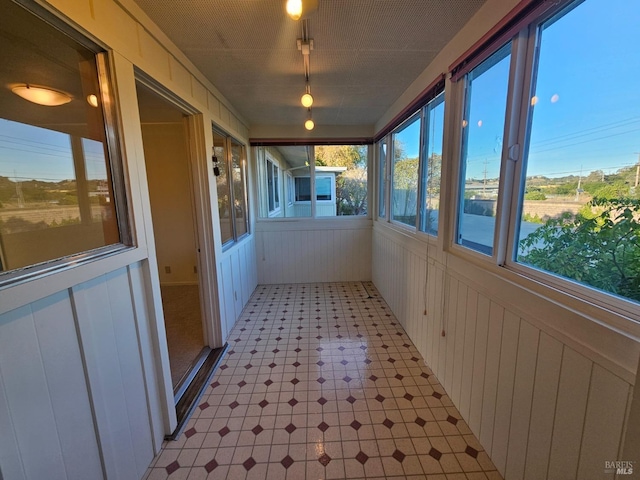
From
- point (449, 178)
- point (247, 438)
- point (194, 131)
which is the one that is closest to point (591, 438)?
point (449, 178)

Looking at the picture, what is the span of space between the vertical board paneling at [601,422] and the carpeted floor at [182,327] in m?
2.30

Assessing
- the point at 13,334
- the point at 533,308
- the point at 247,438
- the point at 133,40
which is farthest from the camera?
the point at 247,438

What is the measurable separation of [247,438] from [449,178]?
82.9 inches

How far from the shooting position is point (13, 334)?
2.64 feet

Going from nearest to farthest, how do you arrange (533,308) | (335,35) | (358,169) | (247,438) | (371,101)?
(533,308) < (247,438) < (335,35) < (371,101) < (358,169)

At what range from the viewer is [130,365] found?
1294mm

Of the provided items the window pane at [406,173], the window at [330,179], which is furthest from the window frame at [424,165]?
the window at [330,179]

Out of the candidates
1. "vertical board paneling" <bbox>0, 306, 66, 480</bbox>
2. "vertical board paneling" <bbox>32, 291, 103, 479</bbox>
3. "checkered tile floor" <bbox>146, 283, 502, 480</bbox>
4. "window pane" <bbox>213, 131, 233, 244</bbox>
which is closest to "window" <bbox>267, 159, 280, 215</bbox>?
"window pane" <bbox>213, 131, 233, 244</bbox>

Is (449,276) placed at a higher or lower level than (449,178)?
lower

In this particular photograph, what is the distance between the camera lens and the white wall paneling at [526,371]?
851 mm

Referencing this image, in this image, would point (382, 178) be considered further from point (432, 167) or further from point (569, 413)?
point (569, 413)

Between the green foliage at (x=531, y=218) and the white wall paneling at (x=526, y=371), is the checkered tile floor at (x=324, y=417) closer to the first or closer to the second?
the white wall paneling at (x=526, y=371)

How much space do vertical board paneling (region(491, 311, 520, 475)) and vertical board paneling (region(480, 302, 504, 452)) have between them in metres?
0.02

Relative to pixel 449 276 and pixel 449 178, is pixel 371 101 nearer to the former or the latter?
pixel 449 178
